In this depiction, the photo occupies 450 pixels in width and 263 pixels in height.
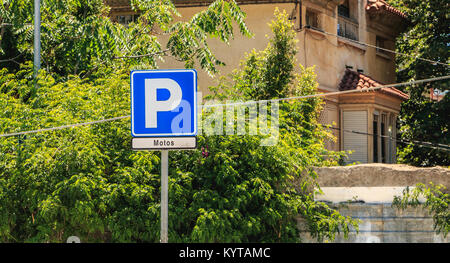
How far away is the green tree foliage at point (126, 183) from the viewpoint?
10539mm

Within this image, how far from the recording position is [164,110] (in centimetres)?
671

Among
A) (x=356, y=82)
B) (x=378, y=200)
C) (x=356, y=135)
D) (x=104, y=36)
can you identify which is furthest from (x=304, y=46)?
(x=378, y=200)

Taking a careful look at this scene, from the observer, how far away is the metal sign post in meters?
6.65

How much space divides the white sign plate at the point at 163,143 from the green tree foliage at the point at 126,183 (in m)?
3.75

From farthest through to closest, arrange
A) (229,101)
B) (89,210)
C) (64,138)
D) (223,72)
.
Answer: (223,72)
(229,101)
(64,138)
(89,210)

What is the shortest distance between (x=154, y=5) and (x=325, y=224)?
8.22 meters

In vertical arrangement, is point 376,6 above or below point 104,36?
above

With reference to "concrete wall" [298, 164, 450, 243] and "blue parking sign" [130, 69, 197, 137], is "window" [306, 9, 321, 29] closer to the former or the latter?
"concrete wall" [298, 164, 450, 243]

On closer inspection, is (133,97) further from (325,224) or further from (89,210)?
(325,224)

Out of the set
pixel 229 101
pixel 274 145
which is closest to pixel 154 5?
pixel 229 101

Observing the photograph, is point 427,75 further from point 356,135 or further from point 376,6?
point 356,135

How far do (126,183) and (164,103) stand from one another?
14.3 feet

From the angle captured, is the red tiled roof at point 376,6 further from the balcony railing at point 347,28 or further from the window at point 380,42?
the window at point 380,42

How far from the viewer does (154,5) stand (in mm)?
16938
